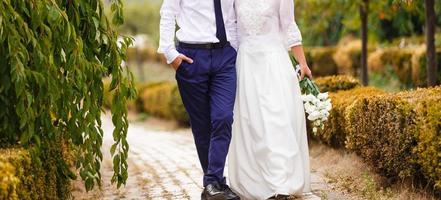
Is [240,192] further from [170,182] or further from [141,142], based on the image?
[141,142]

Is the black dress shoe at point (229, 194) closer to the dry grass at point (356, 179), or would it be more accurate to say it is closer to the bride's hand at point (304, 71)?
the dry grass at point (356, 179)

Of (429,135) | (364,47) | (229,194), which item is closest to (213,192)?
(229,194)

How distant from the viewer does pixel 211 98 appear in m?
5.18

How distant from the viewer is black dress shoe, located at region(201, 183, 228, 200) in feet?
16.2

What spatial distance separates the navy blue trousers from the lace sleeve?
0.41 meters

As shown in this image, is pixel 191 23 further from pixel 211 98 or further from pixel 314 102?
pixel 314 102

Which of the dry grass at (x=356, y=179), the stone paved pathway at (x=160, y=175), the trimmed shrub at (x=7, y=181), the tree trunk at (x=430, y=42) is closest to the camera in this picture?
the trimmed shrub at (x=7, y=181)

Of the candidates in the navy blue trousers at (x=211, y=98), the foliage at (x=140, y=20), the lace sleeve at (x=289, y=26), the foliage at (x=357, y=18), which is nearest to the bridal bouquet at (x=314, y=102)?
the lace sleeve at (x=289, y=26)

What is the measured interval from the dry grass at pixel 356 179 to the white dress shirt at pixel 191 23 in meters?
1.41

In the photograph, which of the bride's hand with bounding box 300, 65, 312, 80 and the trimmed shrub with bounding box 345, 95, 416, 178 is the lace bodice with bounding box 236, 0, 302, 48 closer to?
the bride's hand with bounding box 300, 65, 312, 80

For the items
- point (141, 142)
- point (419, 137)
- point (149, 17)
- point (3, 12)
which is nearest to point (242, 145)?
point (419, 137)

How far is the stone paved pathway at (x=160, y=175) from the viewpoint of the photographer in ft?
20.2

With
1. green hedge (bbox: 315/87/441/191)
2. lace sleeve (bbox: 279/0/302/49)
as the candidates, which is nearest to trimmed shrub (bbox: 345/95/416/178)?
green hedge (bbox: 315/87/441/191)

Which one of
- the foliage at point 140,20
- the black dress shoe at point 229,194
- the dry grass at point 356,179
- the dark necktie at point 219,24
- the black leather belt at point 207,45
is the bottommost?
the foliage at point 140,20
